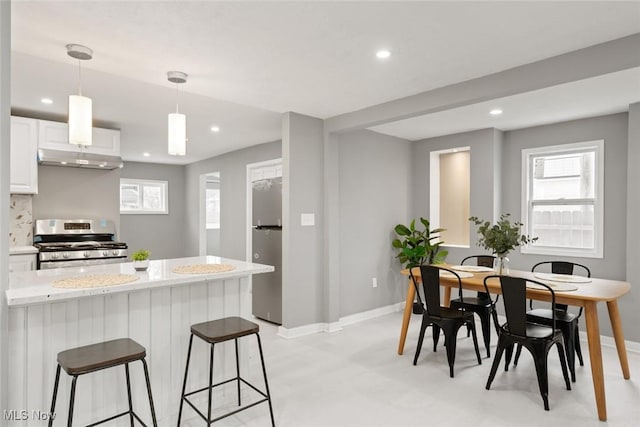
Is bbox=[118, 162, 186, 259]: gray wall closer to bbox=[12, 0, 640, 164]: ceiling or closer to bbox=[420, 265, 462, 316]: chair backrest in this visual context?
bbox=[12, 0, 640, 164]: ceiling

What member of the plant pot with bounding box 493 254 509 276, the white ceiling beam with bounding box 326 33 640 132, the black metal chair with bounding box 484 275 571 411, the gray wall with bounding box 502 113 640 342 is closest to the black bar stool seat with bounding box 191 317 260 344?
the black metal chair with bounding box 484 275 571 411

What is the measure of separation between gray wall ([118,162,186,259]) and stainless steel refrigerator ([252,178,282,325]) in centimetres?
357

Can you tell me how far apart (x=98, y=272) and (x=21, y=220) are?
9.49 feet

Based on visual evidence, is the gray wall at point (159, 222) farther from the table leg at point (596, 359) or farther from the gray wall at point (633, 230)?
the gray wall at point (633, 230)

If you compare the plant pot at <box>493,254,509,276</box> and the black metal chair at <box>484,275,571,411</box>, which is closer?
the black metal chair at <box>484,275,571,411</box>

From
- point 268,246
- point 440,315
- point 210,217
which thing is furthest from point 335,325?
point 210,217

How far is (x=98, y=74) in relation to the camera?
10.2 ft

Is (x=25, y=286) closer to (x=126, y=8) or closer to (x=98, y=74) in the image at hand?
(x=126, y=8)

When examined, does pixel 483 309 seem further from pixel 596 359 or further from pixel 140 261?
pixel 140 261

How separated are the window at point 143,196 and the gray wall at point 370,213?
4.77 m

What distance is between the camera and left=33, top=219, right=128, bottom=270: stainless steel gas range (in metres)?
4.10

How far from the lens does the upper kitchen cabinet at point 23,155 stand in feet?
13.1

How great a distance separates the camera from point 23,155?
406 centimetres

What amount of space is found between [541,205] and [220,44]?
434cm
